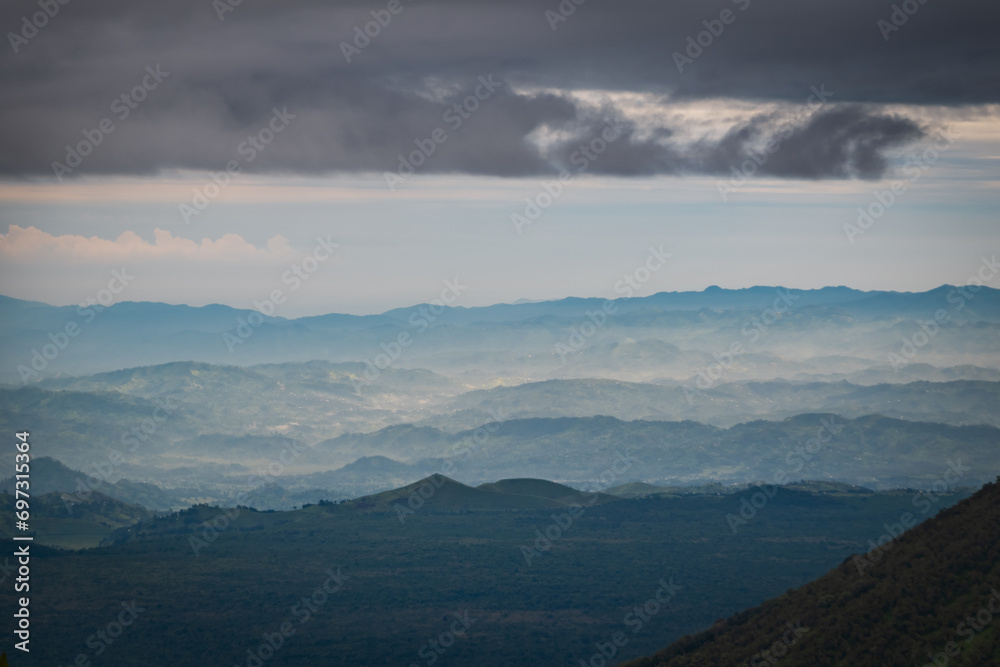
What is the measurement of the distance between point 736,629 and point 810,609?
980 centimetres

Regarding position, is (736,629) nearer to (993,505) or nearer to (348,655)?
(993,505)

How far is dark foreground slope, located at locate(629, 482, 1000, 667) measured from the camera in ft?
318

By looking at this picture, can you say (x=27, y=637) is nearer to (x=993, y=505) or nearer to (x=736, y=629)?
(x=736, y=629)

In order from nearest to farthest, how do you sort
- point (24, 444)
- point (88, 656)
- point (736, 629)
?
point (736, 629)
point (24, 444)
point (88, 656)

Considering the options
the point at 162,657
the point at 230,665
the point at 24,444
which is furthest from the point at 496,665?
the point at 24,444

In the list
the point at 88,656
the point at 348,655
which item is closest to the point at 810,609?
the point at 348,655

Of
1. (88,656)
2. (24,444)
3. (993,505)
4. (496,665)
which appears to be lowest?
(496,665)

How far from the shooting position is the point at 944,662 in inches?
3664

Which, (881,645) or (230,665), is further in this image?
(230,665)

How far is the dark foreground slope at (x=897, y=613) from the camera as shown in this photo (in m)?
97.1

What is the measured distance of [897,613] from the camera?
102750 mm

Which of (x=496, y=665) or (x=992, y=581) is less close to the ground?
(x=992, y=581)

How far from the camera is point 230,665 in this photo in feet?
644

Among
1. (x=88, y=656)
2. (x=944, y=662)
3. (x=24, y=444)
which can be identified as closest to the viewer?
(x=944, y=662)
